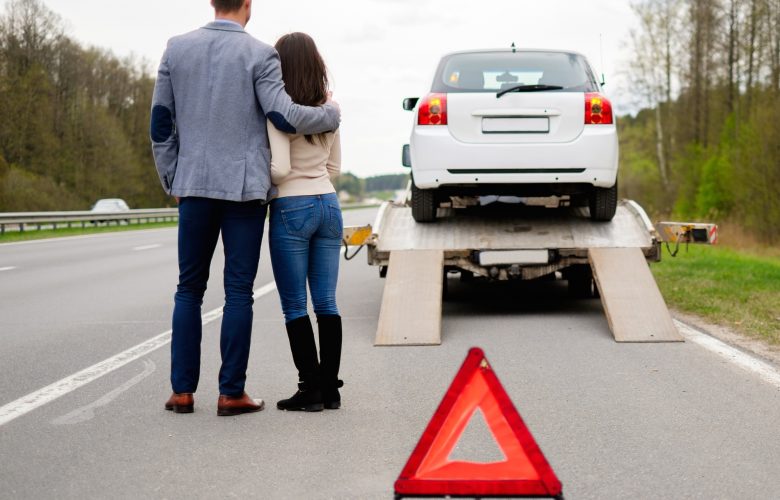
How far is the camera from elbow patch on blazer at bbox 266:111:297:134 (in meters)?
4.83

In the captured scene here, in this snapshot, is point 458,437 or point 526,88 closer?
point 458,437

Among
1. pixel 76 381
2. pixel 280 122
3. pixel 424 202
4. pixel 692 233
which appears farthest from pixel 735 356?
pixel 76 381

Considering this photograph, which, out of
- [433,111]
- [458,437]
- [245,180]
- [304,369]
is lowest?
[304,369]

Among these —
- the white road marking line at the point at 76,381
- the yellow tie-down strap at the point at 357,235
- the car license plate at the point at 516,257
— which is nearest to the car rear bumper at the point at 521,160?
the car license plate at the point at 516,257

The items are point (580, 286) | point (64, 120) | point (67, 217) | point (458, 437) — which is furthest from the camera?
point (64, 120)

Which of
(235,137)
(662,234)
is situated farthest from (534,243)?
(235,137)

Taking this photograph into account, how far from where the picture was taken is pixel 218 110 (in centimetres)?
484

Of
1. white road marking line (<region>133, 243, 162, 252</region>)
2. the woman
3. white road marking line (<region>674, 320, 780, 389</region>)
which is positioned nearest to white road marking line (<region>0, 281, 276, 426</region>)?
the woman

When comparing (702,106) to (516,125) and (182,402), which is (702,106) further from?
(182,402)

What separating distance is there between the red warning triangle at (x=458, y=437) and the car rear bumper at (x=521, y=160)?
5.12 metres

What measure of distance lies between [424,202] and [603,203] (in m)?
1.64

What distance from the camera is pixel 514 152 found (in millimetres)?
8156

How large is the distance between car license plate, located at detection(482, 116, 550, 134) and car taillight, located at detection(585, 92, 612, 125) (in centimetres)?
36

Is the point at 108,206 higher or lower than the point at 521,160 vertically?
lower
